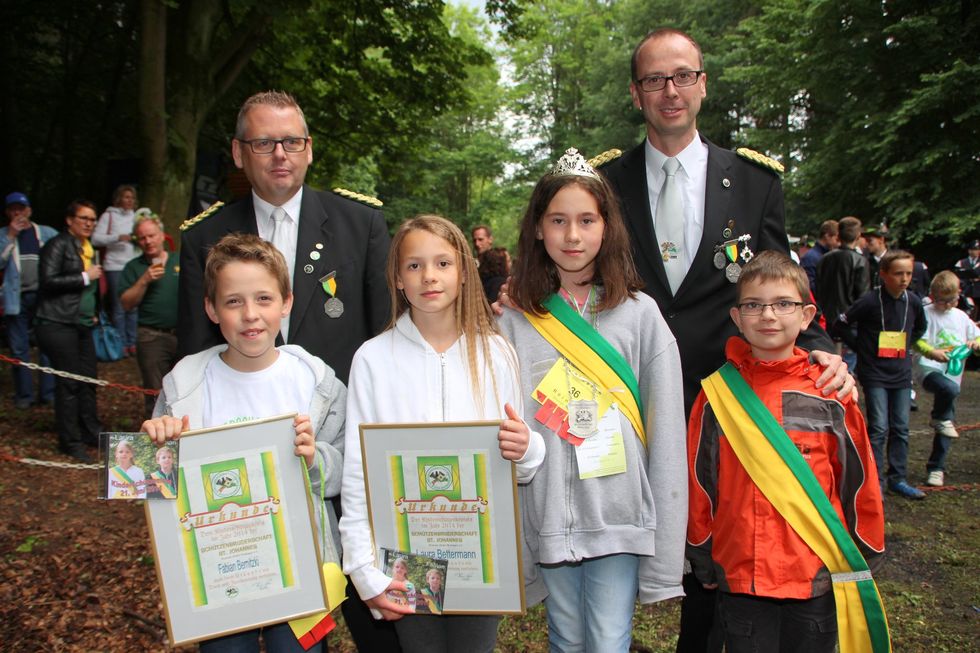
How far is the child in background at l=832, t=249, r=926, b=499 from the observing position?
20.7ft

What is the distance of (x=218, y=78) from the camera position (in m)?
11.0

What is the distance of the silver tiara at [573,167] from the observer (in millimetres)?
2600

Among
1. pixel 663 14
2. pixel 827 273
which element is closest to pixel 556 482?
pixel 827 273

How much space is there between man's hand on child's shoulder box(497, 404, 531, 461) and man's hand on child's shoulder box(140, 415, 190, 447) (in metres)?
0.94

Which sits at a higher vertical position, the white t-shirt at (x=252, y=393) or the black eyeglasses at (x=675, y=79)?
the black eyeglasses at (x=675, y=79)

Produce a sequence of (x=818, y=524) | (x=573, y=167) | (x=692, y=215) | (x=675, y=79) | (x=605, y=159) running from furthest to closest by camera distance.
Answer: (x=605, y=159) → (x=692, y=215) → (x=675, y=79) → (x=573, y=167) → (x=818, y=524)

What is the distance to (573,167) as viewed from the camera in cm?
262

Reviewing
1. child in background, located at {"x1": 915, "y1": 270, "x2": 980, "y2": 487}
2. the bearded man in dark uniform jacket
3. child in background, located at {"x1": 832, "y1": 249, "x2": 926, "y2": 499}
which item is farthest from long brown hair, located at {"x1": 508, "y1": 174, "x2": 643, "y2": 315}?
child in background, located at {"x1": 915, "y1": 270, "x2": 980, "y2": 487}

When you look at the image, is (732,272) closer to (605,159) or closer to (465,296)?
(605,159)

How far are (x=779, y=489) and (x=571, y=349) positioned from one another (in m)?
0.87

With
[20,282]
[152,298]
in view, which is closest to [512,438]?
[152,298]

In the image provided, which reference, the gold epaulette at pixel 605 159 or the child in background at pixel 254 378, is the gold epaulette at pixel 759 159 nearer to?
the gold epaulette at pixel 605 159

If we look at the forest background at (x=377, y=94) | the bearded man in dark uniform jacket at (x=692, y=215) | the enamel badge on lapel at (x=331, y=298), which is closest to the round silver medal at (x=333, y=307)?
the enamel badge on lapel at (x=331, y=298)

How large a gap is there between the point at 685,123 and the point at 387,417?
1578 millimetres
